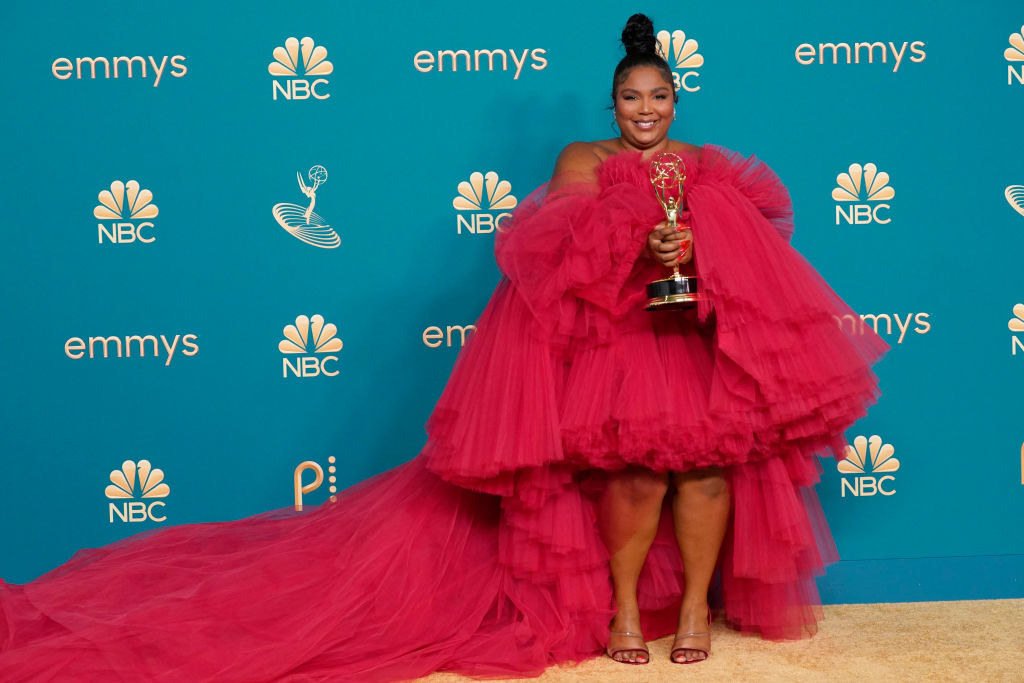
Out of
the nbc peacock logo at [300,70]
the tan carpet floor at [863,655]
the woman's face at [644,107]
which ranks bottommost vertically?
Answer: the tan carpet floor at [863,655]

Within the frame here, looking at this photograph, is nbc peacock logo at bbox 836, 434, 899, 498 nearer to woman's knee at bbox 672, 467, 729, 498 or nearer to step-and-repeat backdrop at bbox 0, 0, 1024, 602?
step-and-repeat backdrop at bbox 0, 0, 1024, 602

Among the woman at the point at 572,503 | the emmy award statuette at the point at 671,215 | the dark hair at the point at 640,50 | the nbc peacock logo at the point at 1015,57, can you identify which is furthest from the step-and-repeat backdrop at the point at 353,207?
the emmy award statuette at the point at 671,215

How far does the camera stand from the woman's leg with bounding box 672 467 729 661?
2.27 metres

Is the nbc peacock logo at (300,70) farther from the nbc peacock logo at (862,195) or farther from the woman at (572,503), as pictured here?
the nbc peacock logo at (862,195)

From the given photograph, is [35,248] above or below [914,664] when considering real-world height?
above

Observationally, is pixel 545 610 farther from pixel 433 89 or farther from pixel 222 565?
pixel 433 89

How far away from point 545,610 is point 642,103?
4.10 ft

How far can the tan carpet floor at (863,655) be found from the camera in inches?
82.7

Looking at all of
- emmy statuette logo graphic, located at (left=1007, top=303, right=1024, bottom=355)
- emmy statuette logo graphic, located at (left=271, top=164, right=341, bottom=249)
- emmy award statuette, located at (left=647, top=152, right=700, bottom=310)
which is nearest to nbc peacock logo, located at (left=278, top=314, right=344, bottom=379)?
emmy statuette logo graphic, located at (left=271, top=164, right=341, bottom=249)

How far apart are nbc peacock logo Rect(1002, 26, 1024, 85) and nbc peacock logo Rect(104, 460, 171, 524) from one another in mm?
2704

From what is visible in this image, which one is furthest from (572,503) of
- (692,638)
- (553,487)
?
(692,638)

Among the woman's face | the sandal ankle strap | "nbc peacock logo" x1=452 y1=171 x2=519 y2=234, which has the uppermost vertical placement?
the woman's face

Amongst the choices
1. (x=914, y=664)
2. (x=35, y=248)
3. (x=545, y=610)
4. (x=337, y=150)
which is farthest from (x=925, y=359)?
(x=35, y=248)

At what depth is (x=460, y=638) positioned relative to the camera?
2209 millimetres
